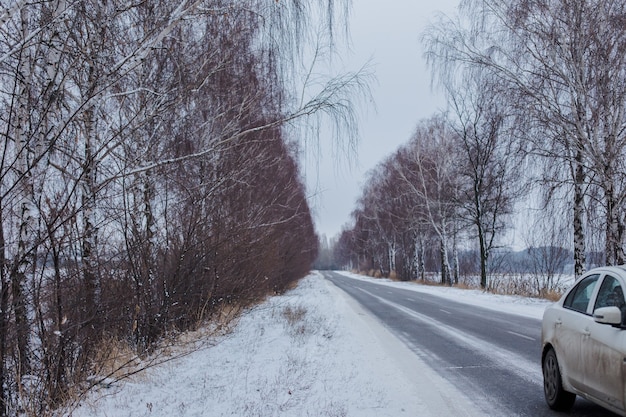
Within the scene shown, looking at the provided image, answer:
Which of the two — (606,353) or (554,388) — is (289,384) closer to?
(554,388)

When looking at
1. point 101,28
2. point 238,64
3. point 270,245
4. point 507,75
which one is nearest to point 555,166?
point 507,75

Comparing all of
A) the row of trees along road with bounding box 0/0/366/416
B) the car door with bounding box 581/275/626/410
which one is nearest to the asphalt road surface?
the car door with bounding box 581/275/626/410

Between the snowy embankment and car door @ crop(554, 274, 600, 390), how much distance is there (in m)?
1.06

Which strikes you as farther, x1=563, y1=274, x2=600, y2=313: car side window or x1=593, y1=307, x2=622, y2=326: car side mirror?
x1=563, y1=274, x2=600, y2=313: car side window

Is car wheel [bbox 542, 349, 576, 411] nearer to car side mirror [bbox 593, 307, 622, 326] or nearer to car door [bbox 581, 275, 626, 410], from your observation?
car door [bbox 581, 275, 626, 410]

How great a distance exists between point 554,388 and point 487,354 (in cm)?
375

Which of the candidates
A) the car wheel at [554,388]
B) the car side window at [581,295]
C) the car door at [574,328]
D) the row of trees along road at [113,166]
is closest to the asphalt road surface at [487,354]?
the car wheel at [554,388]

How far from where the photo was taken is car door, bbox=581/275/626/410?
4.17 m

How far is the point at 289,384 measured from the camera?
6.60 m

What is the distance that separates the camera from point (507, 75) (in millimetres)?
15672

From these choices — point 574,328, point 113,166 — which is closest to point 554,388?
point 574,328

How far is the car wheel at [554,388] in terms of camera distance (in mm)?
5328

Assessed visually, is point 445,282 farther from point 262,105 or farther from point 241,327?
point 262,105

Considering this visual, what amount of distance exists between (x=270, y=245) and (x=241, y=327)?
449cm
